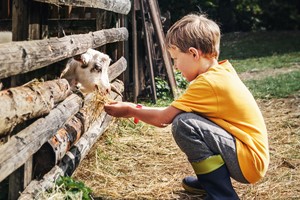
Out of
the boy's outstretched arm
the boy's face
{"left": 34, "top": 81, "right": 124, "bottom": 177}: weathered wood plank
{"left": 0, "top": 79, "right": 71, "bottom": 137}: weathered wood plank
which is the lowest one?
{"left": 34, "top": 81, "right": 124, "bottom": 177}: weathered wood plank

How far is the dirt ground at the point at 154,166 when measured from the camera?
11.9 ft

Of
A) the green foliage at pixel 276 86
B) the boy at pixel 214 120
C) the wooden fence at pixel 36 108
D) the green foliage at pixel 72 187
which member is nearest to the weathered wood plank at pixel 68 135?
the wooden fence at pixel 36 108

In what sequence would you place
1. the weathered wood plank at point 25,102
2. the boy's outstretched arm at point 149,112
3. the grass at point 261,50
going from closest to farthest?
the weathered wood plank at point 25,102 → the boy's outstretched arm at point 149,112 → the grass at point 261,50

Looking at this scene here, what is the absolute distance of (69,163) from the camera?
3.54 m

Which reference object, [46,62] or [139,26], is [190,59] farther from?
[139,26]

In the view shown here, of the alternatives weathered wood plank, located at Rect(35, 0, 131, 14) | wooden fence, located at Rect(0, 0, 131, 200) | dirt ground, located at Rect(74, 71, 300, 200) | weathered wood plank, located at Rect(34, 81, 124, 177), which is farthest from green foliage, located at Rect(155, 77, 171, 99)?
wooden fence, located at Rect(0, 0, 131, 200)

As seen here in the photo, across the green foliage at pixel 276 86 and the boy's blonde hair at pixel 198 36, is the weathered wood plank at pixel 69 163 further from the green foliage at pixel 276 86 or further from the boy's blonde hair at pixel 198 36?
the green foliage at pixel 276 86

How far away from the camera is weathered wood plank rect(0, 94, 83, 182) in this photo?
237 cm

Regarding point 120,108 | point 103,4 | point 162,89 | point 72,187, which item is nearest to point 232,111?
point 120,108

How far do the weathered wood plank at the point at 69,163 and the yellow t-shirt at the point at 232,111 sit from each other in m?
0.92

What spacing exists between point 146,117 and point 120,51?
130 inches

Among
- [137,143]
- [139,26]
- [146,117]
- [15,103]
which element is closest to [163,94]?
[139,26]

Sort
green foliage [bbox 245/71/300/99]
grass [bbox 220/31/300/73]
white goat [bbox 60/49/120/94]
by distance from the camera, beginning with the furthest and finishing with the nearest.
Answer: grass [bbox 220/31/300/73] → green foliage [bbox 245/71/300/99] → white goat [bbox 60/49/120/94]

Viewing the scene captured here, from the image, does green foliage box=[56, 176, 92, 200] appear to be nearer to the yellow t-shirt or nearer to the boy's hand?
the boy's hand
